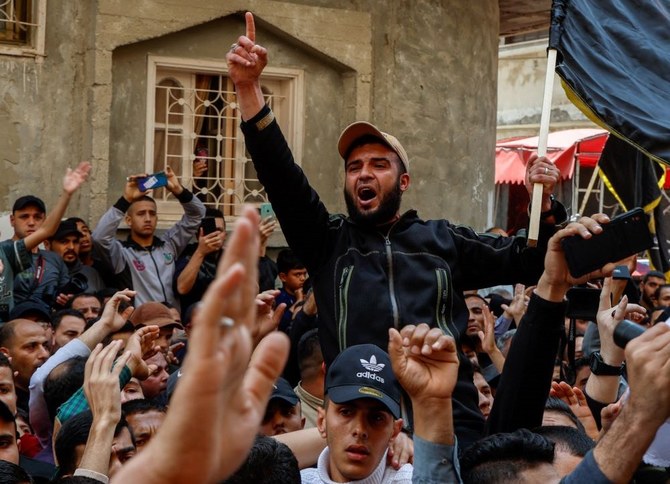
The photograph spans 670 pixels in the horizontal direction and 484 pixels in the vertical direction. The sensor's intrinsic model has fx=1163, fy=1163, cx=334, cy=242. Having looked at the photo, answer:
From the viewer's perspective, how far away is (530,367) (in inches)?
150

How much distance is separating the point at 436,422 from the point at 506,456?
38 cm

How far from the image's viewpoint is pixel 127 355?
475cm

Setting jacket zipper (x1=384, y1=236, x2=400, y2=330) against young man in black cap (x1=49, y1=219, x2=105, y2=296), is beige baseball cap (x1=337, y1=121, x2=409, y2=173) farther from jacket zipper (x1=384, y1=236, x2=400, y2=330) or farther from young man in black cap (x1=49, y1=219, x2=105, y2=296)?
young man in black cap (x1=49, y1=219, x2=105, y2=296)

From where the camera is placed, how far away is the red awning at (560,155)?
19625 millimetres

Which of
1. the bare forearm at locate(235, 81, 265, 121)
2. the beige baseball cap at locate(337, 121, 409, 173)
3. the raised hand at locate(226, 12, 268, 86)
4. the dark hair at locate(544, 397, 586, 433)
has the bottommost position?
the dark hair at locate(544, 397, 586, 433)

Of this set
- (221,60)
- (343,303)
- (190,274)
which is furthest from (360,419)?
(221,60)

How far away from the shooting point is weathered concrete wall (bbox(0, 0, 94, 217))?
9.67 m

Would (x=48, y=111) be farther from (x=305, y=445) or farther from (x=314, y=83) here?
(x=305, y=445)

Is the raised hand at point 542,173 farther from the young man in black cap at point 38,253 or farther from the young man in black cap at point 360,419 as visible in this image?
the young man in black cap at point 38,253

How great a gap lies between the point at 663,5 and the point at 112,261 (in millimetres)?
4842

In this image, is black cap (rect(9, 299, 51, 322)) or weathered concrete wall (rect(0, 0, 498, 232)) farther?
weathered concrete wall (rect(0, 0, 498, 232))

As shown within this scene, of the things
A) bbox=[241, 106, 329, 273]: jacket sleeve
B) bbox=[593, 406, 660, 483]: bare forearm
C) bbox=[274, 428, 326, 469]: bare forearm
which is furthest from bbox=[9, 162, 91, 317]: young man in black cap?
bbox=[593, 406, 660, 483]: bare forearm

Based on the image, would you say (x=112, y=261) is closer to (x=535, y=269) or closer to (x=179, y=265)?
(x=179, y=265)

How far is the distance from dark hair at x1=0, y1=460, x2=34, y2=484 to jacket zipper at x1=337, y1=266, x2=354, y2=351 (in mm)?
1199
